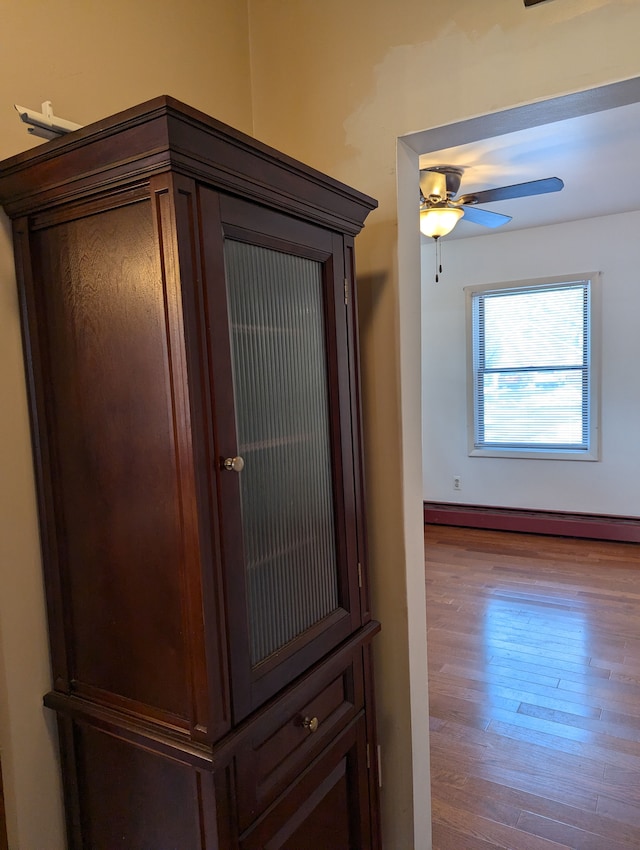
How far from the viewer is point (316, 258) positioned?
1.28 meters

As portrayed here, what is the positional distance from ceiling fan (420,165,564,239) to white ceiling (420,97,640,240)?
3.5 inches

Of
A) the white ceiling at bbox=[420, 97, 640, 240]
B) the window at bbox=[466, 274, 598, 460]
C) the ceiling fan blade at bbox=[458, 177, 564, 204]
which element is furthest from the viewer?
the window at bbox=[466, 274, 598, 460]

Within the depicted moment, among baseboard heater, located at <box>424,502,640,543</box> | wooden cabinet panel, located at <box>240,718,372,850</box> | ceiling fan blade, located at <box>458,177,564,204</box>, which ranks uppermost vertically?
ceiling fan blade, located at <box>458,177,564,204</box>

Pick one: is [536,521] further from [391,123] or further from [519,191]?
[391,123]

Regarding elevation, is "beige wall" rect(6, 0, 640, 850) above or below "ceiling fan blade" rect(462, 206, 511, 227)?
below

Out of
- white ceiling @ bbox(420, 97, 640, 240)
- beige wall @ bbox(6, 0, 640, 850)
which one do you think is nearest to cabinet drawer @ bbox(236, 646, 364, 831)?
beige wall @ bbox(6, 0, 640, 850)

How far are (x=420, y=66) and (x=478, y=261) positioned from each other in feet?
13.8

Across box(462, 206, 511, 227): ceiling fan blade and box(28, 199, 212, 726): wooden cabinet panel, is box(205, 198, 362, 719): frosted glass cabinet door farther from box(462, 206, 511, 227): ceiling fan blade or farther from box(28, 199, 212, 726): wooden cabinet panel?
box(462, 206, 511, 227): ceiling fan blade

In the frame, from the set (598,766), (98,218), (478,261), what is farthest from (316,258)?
(478,261)

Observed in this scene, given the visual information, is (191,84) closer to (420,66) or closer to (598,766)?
(420,66)

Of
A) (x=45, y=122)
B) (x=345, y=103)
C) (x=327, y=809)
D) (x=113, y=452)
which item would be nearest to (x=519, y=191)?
(x=345, y=103)

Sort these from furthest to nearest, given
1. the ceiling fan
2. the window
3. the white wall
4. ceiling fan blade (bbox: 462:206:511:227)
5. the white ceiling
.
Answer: the window < the white wall < ceiling fan blade (bbox: 462:206:511:227) < the ceiling fan < the white ceiling

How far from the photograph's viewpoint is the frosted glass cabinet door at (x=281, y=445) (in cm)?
103

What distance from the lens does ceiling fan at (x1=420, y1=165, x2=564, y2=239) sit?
10.4 feet
